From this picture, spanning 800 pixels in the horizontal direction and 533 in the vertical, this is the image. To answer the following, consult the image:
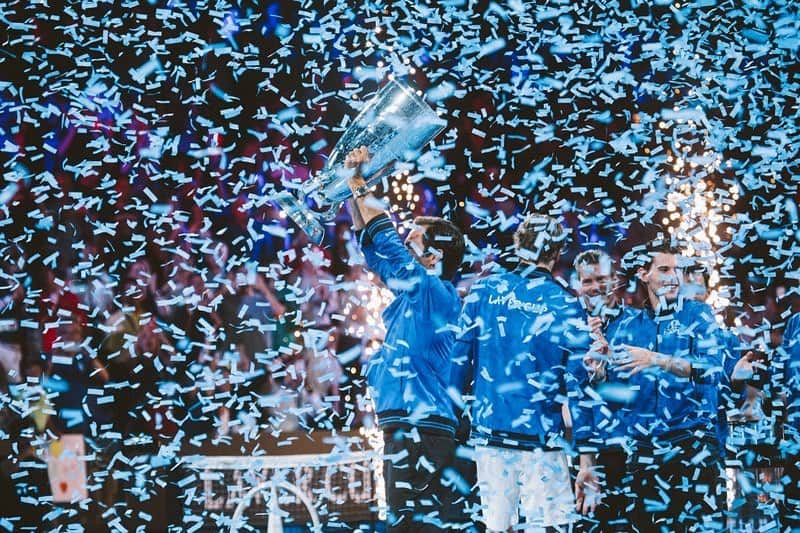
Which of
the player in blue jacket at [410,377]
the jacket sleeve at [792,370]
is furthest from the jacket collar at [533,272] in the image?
the jacket sleeve at [792,370]

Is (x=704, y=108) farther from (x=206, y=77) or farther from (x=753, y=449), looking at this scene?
(x=206, y=77)

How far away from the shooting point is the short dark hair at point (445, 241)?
3695mm

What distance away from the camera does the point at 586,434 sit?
13.0 feet

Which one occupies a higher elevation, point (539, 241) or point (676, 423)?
point (539, 241)

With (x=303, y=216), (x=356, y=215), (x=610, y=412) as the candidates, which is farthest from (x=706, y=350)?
(x=303, y=216)

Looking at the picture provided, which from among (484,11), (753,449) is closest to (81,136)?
(484,11)

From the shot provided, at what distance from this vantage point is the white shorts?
11.5ft

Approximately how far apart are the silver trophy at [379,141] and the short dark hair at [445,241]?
1.13 feet

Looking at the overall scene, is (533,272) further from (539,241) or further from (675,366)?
(675,366)

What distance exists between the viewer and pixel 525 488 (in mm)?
3539

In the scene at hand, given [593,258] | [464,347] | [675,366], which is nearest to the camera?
[464,347]

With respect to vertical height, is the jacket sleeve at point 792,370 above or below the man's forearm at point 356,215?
below

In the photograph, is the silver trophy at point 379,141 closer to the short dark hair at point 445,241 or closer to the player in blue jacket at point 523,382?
the short dark hair at point 445,241

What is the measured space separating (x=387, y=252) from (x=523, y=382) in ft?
2.60
